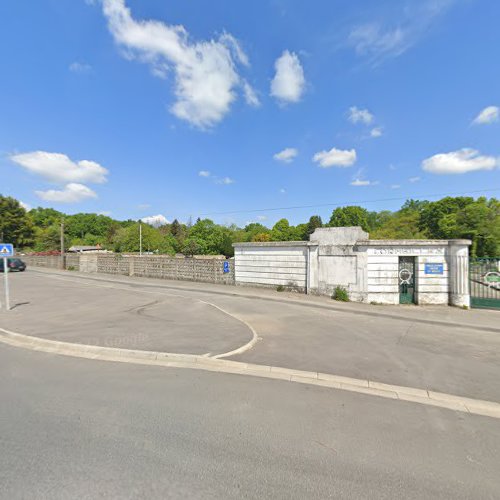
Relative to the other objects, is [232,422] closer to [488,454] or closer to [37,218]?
[488,454]

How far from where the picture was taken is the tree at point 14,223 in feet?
158

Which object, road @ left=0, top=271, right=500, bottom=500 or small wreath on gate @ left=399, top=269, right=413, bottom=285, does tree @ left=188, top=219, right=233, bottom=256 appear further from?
road @ left=0, top=271, right=500, bottom=500

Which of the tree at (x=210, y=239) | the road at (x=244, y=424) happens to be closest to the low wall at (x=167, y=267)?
the road at (x=244, y=424)

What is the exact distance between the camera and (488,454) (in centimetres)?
289

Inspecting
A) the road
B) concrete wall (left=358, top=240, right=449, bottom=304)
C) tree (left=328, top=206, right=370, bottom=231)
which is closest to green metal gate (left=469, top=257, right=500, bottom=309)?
concrete wall (left=358, top=240, right=449, bottom=304)

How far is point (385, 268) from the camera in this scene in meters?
11.8

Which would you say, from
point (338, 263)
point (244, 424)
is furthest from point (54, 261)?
point (244, 424)

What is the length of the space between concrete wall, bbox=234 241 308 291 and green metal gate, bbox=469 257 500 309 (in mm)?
6936

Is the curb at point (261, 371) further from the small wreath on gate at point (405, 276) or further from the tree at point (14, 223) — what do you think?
the tree at point (14, 223)

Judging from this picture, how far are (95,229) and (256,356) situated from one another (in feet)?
399

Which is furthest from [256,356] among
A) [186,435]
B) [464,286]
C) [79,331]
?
[464,286]

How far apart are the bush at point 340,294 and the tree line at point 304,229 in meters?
33.2

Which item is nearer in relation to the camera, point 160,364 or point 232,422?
point 232,422

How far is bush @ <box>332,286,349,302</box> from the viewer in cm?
1229
